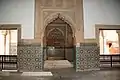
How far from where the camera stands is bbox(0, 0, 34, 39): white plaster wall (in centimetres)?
661

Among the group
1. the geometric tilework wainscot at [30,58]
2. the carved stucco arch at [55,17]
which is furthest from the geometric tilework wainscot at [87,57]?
the geometric tilework wainscot at [30,58]

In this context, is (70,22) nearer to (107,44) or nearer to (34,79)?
(34,79)

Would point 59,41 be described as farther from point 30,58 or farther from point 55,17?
point 30,58

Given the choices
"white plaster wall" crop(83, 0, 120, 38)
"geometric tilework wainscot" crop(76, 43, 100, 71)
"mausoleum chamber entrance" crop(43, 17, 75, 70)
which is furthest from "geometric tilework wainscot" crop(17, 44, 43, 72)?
"mausoleum chamber entrance" crop(43, 17, 75, 70)

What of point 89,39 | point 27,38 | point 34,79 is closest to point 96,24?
point 89,39

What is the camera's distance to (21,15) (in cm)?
661

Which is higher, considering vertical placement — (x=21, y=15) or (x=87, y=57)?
(x=21, y=15)

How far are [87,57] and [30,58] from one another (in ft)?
6.10

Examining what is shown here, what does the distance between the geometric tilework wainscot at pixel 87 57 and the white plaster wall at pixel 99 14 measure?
0.37 m

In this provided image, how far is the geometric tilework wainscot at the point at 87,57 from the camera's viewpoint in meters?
6.68

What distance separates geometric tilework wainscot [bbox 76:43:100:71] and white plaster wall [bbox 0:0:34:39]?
5.46ft

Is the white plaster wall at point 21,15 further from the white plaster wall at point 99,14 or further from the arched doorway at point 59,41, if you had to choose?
the arched doorway at point 59,41

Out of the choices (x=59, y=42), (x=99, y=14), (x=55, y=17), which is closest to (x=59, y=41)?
(x=59, y=42)

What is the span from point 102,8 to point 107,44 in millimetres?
7568
